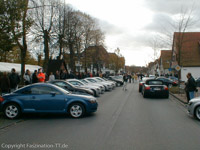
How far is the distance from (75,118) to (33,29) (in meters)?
22.1

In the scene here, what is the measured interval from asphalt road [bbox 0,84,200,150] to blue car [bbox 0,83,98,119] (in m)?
0.35

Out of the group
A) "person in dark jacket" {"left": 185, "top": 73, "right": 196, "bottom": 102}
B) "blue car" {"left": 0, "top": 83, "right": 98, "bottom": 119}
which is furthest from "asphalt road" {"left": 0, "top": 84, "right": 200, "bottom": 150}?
"person in dark jacket" {"left": 185, "top": 73, "right": 196, "bottom": 102}

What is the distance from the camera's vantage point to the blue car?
9.57m

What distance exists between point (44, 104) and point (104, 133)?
3.40m

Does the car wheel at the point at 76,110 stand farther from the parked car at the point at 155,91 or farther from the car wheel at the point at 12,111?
the parked car at the point at 155,91

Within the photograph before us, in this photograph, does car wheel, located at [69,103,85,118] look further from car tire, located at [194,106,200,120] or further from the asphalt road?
car tire, located at [194,106,200,120]

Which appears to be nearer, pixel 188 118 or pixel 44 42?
pixel 188 118

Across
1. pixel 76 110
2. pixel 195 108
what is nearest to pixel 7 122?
pixel 76 110

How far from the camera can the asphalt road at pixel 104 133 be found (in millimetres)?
5848

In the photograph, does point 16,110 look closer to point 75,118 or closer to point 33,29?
point 75,118

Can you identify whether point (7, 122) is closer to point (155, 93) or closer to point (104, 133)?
point (104, 133)

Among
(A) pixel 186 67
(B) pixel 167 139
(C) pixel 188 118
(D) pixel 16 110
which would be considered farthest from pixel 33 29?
(A) pixel 186 67

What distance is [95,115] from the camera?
10.3 meters

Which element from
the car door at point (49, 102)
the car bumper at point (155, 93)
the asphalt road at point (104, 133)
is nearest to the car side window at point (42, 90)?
the car door at point (49, 102)
